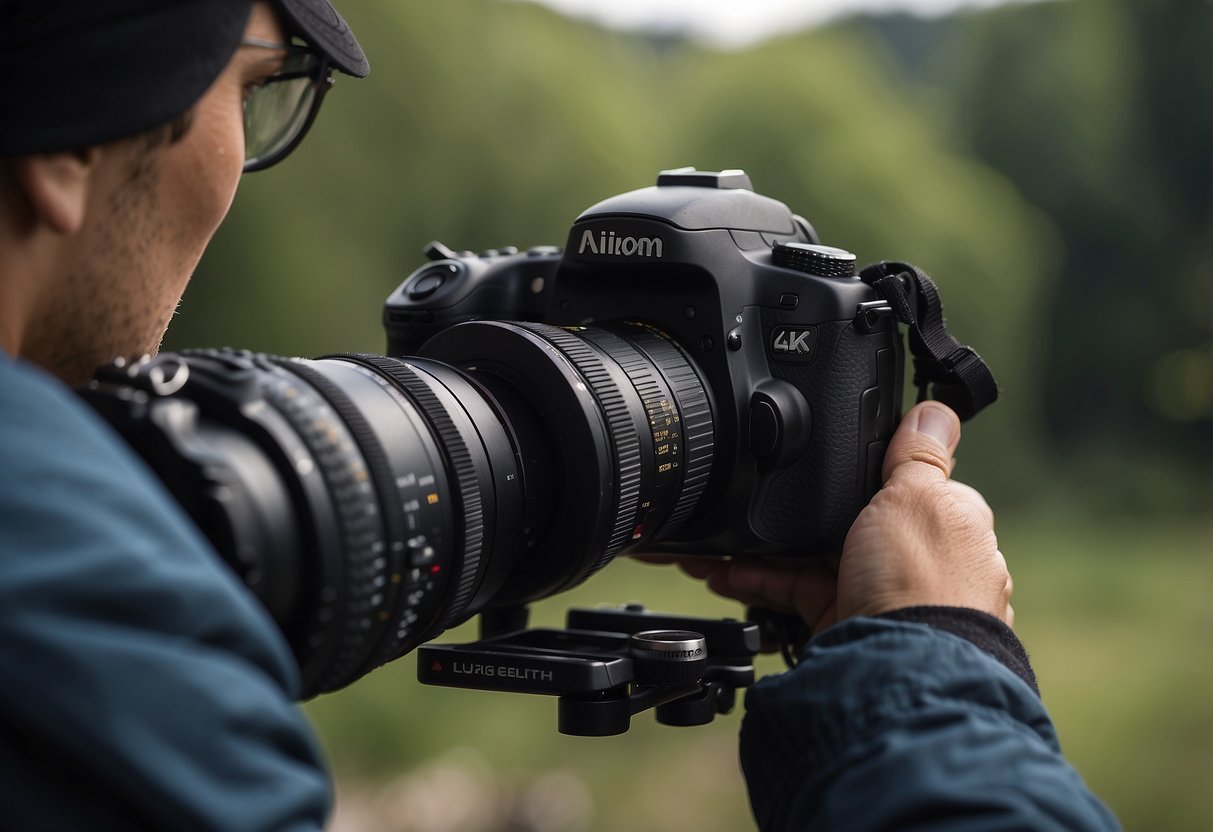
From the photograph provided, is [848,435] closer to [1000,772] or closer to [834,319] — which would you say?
[834,319]

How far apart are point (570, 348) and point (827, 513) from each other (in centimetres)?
25

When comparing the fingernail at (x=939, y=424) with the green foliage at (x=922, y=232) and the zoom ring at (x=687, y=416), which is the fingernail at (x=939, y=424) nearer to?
the zoom ring at (x=687, y=416)

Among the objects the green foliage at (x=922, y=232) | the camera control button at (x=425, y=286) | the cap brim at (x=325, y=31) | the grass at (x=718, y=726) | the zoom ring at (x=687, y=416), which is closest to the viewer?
the cap brim at (x=325, y=31)

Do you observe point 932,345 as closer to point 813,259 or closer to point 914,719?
point 813,259

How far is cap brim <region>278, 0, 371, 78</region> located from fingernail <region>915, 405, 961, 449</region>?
0.46 meters

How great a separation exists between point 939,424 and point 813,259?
149 millimetres

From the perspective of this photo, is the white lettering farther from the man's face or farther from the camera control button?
the man's face

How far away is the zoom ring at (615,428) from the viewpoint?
713mm

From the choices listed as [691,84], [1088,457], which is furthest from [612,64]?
[1088,457]

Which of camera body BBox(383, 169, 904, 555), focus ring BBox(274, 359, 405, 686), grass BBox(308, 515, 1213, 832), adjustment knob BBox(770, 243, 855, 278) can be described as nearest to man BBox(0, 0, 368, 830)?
focus ring BBox(274, 359, 405, 686)

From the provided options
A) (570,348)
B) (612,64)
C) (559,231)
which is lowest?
(559,231)

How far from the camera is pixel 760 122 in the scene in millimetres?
3496

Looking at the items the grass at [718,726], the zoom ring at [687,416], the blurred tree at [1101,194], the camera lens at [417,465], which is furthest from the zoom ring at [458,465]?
the blurred tree at [1101,194]

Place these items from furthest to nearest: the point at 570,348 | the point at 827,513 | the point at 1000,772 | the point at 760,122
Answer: the point at 760,122 → the point at 827,513 → the point at 570,348 → the point at 1000,772
